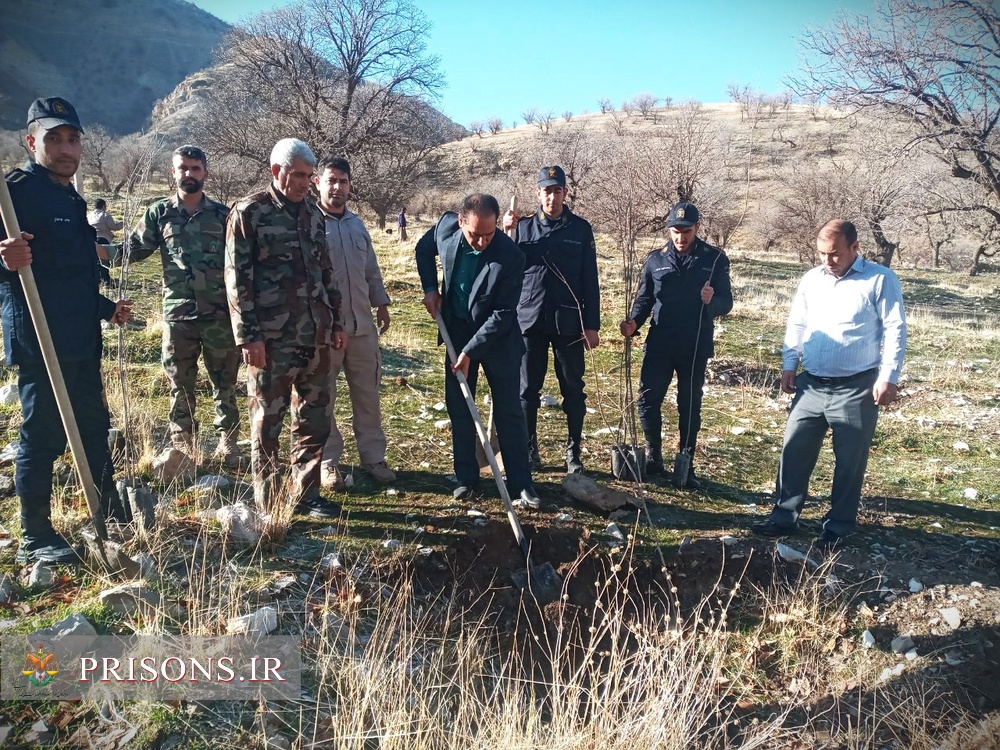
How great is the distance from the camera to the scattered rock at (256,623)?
2574 millimetres

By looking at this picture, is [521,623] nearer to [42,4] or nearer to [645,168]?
[645,168]

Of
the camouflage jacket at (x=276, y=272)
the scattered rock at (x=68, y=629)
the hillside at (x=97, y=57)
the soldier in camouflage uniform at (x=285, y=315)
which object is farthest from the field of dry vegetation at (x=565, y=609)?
the hillside at (x=97, y=57)

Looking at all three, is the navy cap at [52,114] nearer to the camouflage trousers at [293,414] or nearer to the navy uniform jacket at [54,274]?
the navy uniform jacket at [54,274]

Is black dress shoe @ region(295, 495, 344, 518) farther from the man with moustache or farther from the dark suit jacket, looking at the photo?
the dark suit jacket

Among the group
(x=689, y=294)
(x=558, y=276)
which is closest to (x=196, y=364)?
(x=558, y=276)

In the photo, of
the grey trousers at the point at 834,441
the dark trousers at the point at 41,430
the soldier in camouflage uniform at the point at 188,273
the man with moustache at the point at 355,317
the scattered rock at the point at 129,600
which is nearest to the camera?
the scattered rock at the point at 129,600

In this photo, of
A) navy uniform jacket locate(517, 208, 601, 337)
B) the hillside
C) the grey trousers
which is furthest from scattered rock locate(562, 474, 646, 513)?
the hillside

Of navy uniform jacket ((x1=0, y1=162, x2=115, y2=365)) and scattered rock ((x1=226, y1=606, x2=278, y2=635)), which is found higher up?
navy uniform jacket ((x1=0, y1=162, x2=115, y2=365))

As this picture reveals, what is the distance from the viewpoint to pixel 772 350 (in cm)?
940

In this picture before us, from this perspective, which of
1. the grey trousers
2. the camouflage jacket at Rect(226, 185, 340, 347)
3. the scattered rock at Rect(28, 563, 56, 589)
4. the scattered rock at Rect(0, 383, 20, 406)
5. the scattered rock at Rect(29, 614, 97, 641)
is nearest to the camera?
the scattered rock at Rect(29, 614, 97, 641)

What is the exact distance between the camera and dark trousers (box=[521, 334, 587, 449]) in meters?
4.53

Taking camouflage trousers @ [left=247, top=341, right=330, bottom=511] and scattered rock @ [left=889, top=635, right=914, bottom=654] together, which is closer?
scattered rock @ [left=889, top=635, right=914, bottom=654]

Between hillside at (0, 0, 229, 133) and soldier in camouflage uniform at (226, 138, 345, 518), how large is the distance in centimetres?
5265

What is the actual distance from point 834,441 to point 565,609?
1842mm
